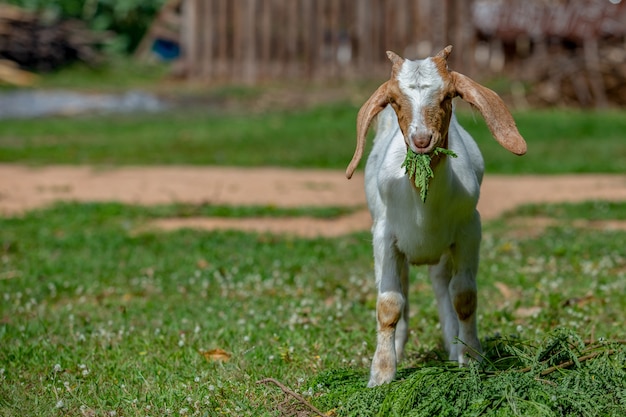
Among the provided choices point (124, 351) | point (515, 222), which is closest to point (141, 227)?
point (515, 222)

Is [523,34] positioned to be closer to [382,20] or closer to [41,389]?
[382,20]

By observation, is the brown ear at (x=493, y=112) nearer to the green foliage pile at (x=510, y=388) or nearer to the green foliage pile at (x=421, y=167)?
the green foliage pile at (x=421, y=167)

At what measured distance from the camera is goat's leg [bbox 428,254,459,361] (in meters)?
5.86

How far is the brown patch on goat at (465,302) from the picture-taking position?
545 cm

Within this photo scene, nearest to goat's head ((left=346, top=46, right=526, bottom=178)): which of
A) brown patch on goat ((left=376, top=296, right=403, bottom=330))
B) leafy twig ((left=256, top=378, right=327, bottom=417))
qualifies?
brown patch on goat ((left=376, top=296, right=403, bottom=330))

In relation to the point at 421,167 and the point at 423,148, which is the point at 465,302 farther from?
the point at 423,148

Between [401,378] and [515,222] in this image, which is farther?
[515,222]

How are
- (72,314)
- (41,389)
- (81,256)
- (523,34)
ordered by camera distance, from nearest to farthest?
(41,389)
(72,314)
(81,256)
(523,34)

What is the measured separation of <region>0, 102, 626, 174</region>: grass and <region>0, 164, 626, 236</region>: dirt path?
1004 mm

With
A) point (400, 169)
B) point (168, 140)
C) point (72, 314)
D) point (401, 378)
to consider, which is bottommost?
point (168, 140)

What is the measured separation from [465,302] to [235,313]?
2.23 m

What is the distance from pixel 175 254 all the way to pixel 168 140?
843cm

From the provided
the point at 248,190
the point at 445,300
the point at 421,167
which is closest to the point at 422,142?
the point at 421,167

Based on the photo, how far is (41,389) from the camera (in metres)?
5.50
